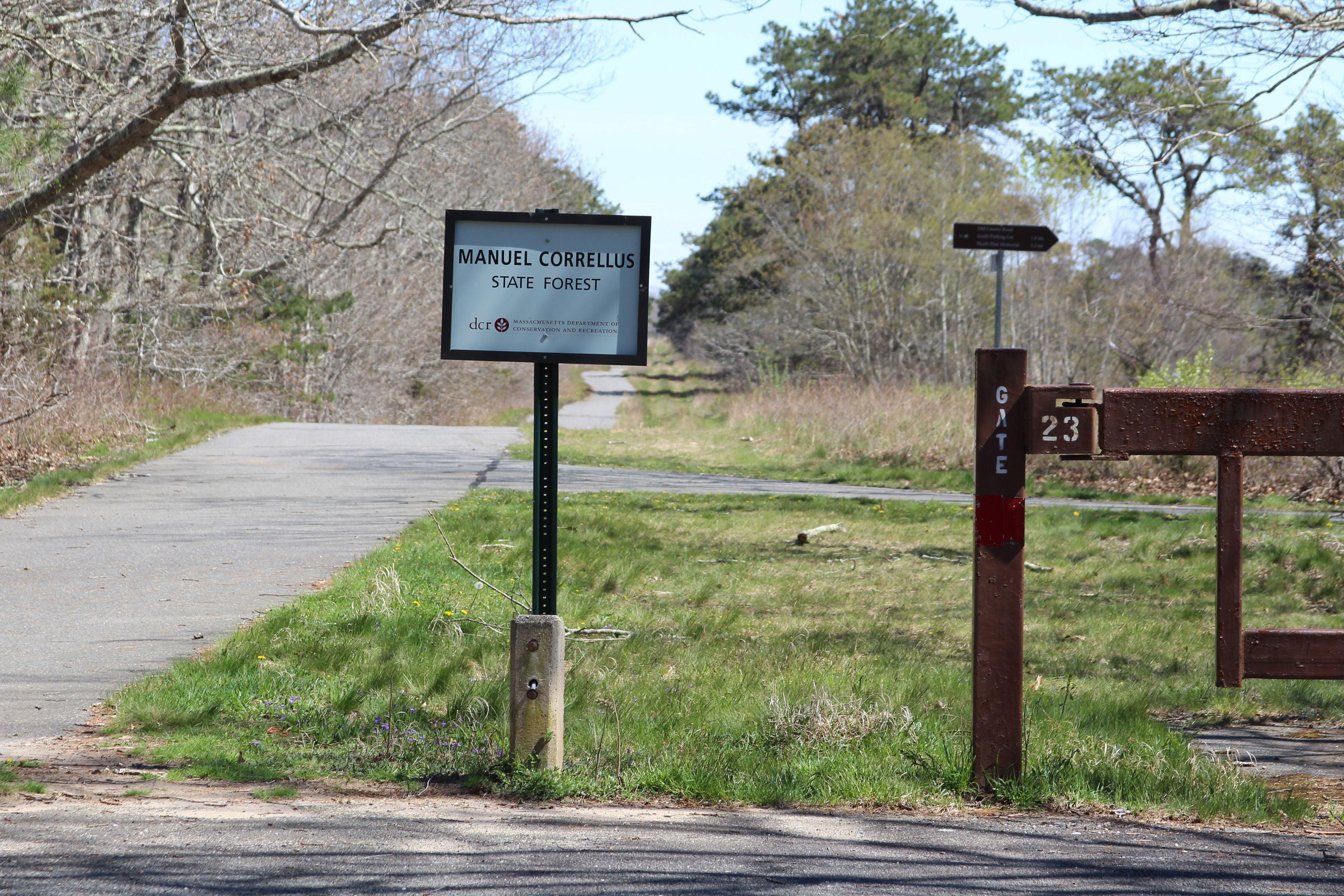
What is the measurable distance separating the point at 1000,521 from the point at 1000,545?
8 cm

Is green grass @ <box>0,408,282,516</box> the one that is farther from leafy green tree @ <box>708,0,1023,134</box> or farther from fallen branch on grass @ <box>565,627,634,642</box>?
leafy green tree @ <box>708,0,1023,134</box>

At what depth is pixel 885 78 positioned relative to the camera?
43.3 m

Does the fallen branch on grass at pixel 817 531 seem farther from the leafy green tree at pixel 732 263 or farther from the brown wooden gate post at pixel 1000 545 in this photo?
the leafy green tree at pixel 732 263

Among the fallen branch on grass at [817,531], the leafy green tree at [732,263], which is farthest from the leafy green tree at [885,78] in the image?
the fallen branch on grass at [817,531]

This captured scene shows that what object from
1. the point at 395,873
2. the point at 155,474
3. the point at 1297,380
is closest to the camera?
the point at 395,873

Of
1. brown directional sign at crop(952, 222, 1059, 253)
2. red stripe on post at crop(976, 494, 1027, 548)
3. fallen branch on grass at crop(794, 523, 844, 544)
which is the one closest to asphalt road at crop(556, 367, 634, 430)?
fallen branch on grass at crop(794, 523, 844, 544)

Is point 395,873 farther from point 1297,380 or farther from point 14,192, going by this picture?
point 1297,380

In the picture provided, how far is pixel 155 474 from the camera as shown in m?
13.8

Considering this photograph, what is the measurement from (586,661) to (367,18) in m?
9.01

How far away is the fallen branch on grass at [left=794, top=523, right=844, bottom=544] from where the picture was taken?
10984mm

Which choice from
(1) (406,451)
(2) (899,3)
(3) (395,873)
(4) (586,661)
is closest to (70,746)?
(3) (395,873)

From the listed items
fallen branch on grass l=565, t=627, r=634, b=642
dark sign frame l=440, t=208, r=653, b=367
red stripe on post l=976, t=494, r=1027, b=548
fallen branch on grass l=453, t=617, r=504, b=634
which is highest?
dark sign frame l=440, t=208, r=653, b=367

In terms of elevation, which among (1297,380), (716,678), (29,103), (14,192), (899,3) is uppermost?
(899,3)

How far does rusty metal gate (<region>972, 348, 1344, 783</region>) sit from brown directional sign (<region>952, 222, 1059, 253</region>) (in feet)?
20.3
